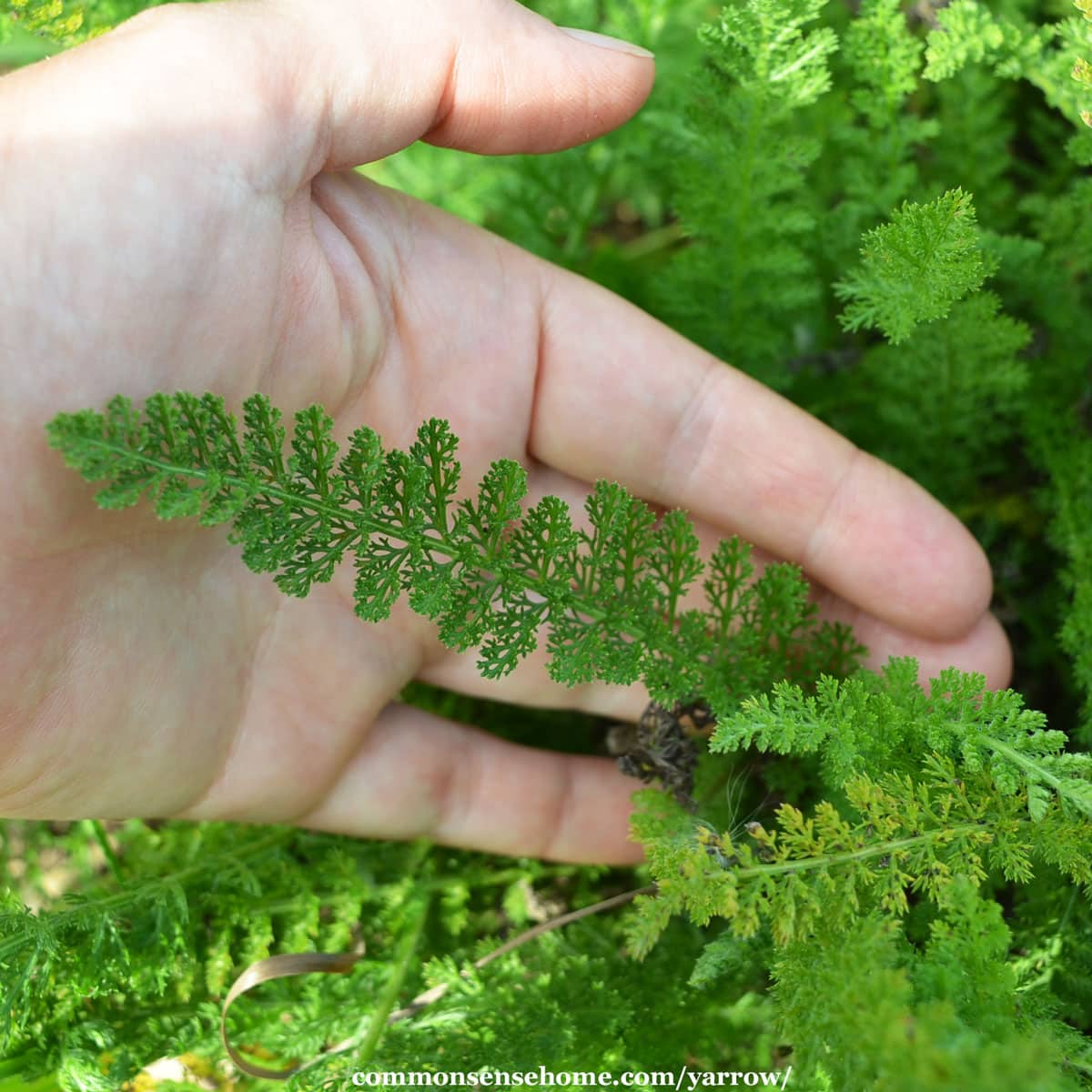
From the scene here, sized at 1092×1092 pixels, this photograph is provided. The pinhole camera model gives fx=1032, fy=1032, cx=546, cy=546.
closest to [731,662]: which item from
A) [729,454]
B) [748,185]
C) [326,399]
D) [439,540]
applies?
[729,454]

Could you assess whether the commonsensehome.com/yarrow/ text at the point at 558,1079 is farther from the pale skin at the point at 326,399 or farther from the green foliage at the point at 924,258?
the green foliage at the point at 924,258

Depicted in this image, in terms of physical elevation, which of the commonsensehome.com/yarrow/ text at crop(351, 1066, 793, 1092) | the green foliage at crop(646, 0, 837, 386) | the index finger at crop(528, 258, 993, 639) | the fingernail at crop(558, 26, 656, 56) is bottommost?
the commonsensehome.com/yarrow/ text at crop(351, 1066, 793, 1092)

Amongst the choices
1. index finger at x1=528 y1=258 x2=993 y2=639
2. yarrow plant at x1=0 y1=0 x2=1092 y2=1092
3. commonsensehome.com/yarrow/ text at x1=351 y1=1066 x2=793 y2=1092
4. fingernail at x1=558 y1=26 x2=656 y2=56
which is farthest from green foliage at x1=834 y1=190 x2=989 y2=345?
commonsensehome.com/yarrow/ text at x1=351 y1=1066 x2=793 y2=1092

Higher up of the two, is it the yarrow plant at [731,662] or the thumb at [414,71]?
the thumb at [414,71]

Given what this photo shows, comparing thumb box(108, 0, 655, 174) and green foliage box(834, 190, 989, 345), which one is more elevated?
thumb box(108, 0, 655, 174)

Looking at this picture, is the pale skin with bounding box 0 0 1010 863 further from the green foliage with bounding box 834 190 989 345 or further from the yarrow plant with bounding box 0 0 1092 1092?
the green foliage with bounding box 834 190 989 345

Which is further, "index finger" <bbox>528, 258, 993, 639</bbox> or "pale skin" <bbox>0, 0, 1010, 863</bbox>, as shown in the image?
"index finger" <bbox>528, 258, 993, 639</bbox>

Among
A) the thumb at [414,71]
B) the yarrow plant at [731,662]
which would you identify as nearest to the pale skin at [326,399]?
the thumb at [414,71]
